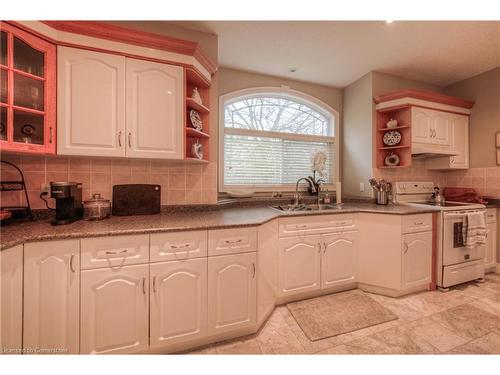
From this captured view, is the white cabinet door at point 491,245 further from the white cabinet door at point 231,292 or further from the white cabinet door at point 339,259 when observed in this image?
the white cabinet door at point 231,292

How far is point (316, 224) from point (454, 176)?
8.41ft

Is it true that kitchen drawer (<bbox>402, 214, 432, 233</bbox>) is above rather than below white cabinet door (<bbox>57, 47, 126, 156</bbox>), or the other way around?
below

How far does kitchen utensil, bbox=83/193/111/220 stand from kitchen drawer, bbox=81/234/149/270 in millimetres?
405

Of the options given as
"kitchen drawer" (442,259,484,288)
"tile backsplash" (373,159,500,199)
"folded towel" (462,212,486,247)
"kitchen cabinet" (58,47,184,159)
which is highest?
"kitchen cabinet" (58,47,184,159)

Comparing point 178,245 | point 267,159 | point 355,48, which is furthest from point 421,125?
point 178,245

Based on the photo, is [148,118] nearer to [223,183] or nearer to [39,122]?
[39,122]

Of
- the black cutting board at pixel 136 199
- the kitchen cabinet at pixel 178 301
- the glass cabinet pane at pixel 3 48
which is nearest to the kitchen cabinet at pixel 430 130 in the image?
the kitchen cabinet at pixel 178 301

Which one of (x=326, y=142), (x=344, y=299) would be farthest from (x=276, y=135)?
(x=344, y=299)

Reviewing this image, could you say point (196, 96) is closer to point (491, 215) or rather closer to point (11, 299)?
point (11, 299)

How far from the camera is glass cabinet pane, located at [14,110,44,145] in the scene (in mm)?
1384

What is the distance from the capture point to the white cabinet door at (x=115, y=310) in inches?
49.6

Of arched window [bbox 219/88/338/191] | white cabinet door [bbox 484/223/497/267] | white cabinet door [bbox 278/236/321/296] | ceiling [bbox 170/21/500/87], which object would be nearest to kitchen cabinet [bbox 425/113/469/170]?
ceiling [bbox 170/21/500/87]

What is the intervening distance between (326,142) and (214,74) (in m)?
1.82

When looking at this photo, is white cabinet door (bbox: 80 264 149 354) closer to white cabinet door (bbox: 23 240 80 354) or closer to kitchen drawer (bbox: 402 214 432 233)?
white cabinet door (bbox: 23 240 80 354)
